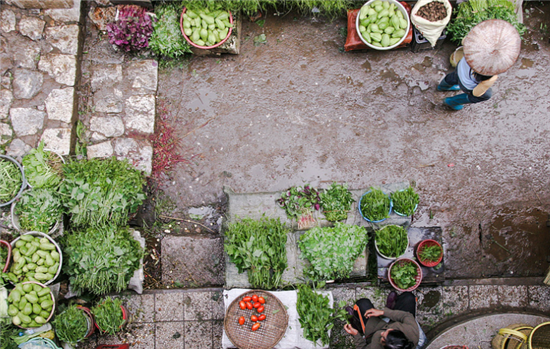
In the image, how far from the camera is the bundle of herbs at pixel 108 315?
13.1 feet

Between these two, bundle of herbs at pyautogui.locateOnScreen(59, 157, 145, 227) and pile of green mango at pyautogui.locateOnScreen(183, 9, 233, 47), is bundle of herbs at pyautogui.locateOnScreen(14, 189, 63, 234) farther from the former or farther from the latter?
pile of green mango at pyautogui.locateOnScreen(183, 9, 233, 47)

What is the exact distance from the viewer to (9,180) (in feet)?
13.5

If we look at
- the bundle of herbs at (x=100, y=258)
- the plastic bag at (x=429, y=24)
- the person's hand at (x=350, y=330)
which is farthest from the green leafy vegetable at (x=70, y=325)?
the plastic bag at (x=429, y=24)

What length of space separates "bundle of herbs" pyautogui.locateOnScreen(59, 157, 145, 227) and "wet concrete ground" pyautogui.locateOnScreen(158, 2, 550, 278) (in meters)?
0.78

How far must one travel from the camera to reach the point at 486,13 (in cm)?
441

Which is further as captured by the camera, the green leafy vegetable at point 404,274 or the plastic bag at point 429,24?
the plastic bag at point 429,24

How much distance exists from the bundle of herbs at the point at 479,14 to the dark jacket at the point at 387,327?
366cm

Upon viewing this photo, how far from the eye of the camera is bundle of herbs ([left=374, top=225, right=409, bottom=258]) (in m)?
3.99

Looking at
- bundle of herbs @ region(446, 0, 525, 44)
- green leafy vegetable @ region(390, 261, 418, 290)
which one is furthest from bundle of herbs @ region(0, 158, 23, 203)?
bundle of herbs @ region(446, 0, 525, 44)

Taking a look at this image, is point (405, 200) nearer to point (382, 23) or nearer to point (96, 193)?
point (382, 23)

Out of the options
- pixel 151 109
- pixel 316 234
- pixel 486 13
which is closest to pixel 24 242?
pixel 151 109

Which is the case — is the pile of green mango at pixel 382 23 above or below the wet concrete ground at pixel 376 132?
above

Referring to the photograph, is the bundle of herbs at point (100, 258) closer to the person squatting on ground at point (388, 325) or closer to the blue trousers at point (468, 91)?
the person squatting on ground at point (388, 325)

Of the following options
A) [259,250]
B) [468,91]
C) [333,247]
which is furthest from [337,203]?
[468,91]
